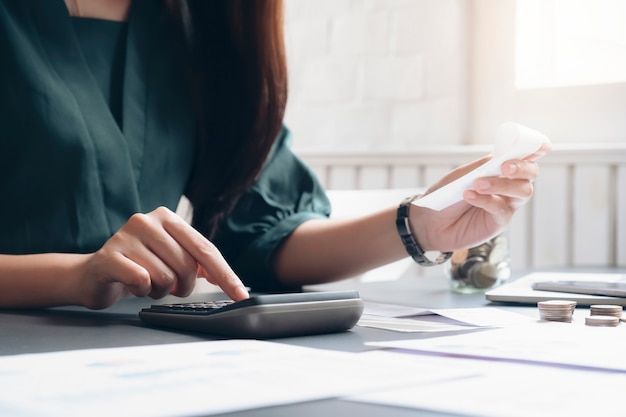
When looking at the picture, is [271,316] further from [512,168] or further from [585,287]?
[585,287]

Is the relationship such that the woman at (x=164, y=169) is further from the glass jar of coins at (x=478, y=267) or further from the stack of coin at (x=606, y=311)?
the stack of coin at (x=606, y=311)

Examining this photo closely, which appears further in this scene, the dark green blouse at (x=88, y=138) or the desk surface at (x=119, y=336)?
the dark green blouse at (x=88, y=138)

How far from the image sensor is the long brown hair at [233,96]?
124 cm

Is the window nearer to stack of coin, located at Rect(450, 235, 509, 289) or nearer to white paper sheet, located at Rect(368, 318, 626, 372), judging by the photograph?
stack of coin, located at Rect(450, 235, 509, 289)

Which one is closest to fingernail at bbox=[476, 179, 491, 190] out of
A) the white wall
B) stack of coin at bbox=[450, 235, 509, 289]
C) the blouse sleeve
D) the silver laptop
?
the silver laptop

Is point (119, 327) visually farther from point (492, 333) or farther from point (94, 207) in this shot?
point (94, 207)

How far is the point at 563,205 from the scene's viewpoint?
2.01m

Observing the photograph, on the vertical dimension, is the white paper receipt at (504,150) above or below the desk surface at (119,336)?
above

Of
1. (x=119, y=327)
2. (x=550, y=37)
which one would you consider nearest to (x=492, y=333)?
(x=119, y=327)

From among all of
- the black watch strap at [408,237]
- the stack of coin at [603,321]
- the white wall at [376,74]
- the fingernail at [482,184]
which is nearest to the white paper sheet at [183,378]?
the stack of coin at [603,321]

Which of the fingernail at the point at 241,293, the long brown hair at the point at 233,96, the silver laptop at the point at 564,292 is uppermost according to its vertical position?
the long brown hair at the point at 233,96

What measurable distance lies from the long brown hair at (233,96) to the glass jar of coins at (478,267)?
334 millimetres

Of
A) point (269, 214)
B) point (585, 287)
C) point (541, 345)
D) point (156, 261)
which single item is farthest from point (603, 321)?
point (269, 214)

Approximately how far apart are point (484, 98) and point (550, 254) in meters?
0.45
